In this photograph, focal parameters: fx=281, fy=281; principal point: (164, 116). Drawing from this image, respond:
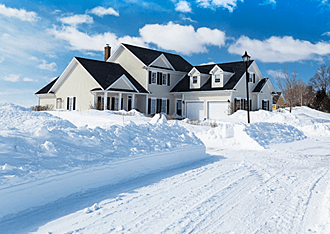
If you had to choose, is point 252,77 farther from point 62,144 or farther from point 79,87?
point 62,144

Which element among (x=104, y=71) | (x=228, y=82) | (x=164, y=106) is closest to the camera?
(x=104, y=71)

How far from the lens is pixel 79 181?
5586 millimetres

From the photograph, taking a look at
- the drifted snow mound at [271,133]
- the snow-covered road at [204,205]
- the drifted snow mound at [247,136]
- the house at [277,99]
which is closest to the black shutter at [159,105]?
the drifted snow mound at [271,133]

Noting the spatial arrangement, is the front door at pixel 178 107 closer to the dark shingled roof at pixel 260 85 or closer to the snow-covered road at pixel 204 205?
the dark shingled roof at pixel 260 85

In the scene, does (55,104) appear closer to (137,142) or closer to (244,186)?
(137,142)

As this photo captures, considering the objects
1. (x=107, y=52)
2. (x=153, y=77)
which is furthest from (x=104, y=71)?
(x=107, y=52)

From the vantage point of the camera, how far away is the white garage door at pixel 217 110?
29469 mm

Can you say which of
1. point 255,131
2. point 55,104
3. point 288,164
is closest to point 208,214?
point 288,164

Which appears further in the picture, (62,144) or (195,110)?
(195,110)

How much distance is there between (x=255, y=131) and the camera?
14.5 meters

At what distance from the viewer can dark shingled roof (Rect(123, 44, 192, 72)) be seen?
3195 centimetres

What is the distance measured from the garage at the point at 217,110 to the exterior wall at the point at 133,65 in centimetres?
743

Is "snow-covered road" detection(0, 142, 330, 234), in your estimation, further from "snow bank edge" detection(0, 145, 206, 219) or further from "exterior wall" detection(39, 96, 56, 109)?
"exterior wall" detection(39, 96, 56, 109)

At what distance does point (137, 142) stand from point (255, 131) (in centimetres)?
863
